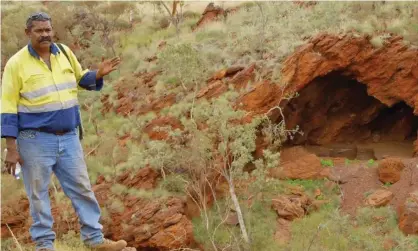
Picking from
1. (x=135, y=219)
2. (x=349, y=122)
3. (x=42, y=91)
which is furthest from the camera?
(x=349, y=122)

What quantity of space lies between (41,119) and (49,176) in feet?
1.68

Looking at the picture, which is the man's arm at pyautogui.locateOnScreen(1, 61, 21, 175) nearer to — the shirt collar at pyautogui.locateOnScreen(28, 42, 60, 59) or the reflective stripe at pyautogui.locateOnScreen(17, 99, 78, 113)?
the reflective stripe at pyautogui.locateOnScreen(17, 99, 78, 113)

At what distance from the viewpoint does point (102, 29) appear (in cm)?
1986

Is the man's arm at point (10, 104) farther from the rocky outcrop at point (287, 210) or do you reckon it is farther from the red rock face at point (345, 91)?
the red rock face at point (345, 91)

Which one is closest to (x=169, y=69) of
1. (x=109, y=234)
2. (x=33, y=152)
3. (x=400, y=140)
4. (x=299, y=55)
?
(x=299, y=55)

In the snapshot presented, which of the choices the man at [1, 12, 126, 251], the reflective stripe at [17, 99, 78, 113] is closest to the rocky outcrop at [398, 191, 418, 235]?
the man at [1, 12, 126, 251]

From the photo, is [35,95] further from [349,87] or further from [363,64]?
[349,87]

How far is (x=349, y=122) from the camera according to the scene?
1485cm

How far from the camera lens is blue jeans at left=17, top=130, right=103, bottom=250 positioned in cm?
430

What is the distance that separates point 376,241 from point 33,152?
26.1 feet

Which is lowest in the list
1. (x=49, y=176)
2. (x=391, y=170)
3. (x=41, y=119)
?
(x=391, y=170)

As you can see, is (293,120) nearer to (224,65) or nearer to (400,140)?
(224,65)

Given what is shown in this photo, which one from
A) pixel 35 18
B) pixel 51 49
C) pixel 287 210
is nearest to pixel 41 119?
pixel 51 49

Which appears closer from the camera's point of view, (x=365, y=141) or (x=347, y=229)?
(x=347, y=229)
